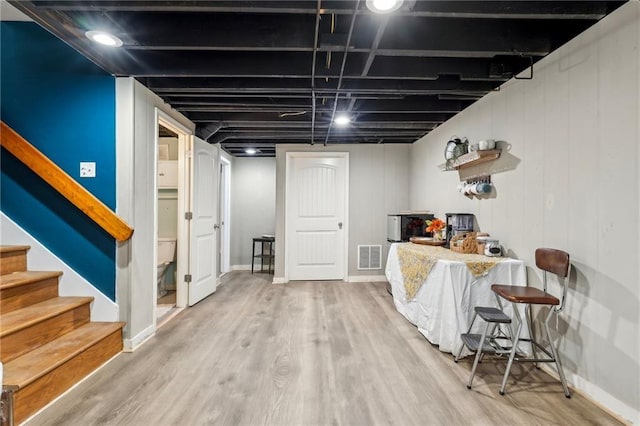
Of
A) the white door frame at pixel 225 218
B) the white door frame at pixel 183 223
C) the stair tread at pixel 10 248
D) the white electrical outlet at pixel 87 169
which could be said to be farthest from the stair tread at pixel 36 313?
the white door frame at pixel 225 218

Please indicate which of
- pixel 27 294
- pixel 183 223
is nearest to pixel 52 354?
pixel 27 294

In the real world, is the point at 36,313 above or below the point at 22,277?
below

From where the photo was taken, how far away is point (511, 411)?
5.65 feet

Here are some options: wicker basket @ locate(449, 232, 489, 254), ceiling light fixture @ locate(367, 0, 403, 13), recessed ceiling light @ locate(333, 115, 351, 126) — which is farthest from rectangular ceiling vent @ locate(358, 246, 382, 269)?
ceiling light fixture @ locate(367, 0, 403, 13)

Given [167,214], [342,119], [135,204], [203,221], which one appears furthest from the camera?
[167,214]

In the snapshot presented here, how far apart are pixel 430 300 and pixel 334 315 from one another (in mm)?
1128

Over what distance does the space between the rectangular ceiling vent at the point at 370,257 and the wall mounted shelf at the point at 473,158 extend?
1.96 metres

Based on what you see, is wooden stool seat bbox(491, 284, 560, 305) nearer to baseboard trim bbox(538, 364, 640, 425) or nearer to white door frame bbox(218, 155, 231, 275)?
baseboard trim bbox(538, 364, 640, 425)

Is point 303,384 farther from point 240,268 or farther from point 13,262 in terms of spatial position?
point 240,268

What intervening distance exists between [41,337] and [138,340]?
67cm

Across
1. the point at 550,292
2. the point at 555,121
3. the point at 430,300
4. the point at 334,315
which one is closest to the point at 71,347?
the point at 334,315

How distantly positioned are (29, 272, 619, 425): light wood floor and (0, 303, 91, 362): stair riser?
0.42 meters

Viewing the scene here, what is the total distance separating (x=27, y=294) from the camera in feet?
7.08

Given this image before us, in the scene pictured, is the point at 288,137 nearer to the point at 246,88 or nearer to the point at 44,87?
the point at 246,88
